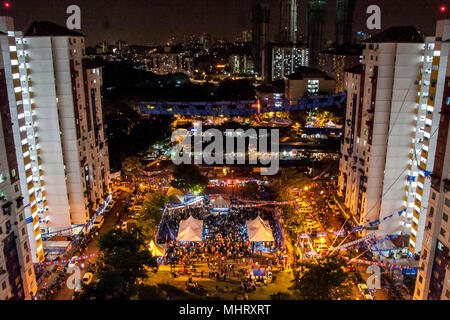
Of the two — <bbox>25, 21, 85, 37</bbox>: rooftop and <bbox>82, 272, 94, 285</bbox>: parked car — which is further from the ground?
<bbox>25, 21, 85, 37</bbox>: rooftop

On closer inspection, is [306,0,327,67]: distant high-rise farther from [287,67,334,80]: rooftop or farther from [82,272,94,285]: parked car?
[82,272,94,285]: parked car

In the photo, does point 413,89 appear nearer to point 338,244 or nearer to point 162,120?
point 338,244

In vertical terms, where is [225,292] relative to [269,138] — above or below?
below

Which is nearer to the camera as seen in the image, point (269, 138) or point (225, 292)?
point (225, 292)

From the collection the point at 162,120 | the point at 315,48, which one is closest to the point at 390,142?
the point at 162,120

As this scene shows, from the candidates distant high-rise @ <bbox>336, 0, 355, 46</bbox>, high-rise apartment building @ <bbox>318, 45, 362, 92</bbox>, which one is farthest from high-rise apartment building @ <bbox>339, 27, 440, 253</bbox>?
distant high-rise @ <bbox>336, 0, 355, 46</bbox>

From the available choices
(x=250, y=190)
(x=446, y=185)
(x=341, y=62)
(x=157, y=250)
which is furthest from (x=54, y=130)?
(x=341, y=62)
